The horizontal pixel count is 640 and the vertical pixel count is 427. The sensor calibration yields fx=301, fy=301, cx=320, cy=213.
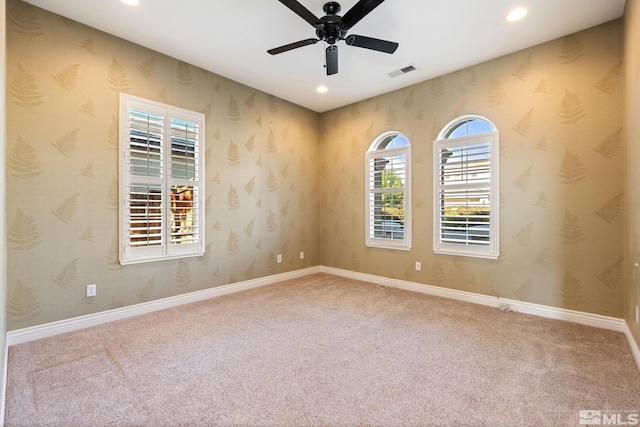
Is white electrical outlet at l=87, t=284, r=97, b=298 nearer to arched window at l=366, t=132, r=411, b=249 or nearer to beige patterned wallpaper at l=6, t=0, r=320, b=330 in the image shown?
beige patterned wallpaper at l=6, t=0, r=320, b=330

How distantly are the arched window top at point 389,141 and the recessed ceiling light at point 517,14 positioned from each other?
1853 millimetres

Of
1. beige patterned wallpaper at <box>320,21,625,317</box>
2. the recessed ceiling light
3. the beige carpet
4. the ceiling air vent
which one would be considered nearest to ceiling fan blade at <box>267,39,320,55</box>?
the ceiling air vent

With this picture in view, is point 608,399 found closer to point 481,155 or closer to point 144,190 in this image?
point 481,155

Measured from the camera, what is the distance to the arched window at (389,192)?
14.7ft

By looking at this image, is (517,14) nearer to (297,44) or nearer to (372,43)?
(372,43)

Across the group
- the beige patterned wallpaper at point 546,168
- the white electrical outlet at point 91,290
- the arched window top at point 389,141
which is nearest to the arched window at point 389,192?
the arched window top at point 389,141

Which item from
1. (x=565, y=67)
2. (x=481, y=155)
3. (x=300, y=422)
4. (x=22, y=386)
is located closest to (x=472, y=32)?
(x=565, y=67)

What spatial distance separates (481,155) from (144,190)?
4052 mm

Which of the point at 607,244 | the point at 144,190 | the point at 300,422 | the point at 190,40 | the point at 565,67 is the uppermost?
the point at 190,40

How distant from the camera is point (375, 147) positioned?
4.91 meters

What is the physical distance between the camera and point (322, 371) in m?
2.22

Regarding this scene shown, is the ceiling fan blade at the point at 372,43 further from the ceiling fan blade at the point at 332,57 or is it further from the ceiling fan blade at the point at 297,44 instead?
the ceiling fan blade at the point at 297,44

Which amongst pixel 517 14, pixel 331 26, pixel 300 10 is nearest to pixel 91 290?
pixel 300 10

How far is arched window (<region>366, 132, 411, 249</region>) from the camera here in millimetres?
4488
